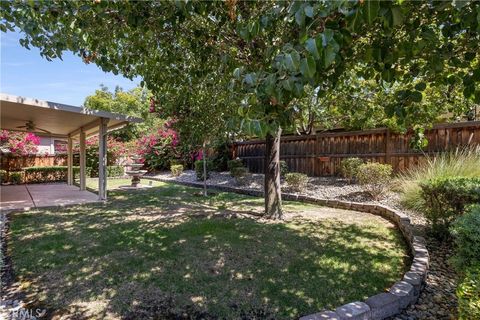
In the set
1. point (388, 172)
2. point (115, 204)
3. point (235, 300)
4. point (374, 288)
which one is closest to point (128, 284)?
point (235, 300)

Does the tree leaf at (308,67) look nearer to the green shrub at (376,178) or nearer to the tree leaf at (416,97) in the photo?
the tree leaf at (416,97)

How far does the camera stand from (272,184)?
19.2ft

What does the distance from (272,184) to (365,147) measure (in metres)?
4.26

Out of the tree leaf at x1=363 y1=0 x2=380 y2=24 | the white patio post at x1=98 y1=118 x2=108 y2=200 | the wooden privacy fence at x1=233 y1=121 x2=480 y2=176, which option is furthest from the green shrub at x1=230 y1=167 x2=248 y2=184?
the tree leaf at x1=363 y1=0 x2=380 y2=24

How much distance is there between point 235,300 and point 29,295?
2051 mm

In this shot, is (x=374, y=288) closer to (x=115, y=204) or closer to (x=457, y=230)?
(x=457, y=230)

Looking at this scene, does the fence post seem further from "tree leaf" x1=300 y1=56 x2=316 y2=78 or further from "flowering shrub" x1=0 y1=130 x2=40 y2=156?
"flowering shrub" x1=0 y1=130 x2=40 y2=156

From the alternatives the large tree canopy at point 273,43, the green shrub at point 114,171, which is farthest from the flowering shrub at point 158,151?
the large tree canopy at point 273,43

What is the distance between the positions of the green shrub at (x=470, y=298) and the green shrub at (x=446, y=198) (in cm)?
214

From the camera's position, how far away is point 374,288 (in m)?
2.91

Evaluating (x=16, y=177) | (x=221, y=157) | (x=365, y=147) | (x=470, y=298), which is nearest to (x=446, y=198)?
(x=470, y=298)

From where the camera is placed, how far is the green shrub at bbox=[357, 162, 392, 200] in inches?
264

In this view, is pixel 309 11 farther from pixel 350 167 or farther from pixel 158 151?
pixel 158 151

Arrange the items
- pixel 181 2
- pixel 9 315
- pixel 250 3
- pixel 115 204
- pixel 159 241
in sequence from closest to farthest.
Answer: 1. pixel 181 2
2. pixel 9 315
3. pixel 250 3
4. pixel 159 241
5. pixel 115 204
